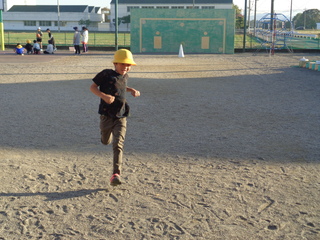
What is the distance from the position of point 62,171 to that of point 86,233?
5.88 feet

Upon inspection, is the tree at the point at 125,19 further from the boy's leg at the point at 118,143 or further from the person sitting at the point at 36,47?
the boy's leg at the point at 118,143

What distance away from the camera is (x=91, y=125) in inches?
317

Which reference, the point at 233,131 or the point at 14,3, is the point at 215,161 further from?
the point at 14,3

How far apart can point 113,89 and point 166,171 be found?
126 cm

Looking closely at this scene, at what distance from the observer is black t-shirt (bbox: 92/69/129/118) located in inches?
192

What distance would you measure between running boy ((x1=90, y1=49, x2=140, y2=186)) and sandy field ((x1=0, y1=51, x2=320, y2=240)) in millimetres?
402

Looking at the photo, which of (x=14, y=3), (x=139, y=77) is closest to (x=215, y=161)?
(x=139, y=77)

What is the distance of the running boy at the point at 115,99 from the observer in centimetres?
486

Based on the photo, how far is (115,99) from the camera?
4973mm

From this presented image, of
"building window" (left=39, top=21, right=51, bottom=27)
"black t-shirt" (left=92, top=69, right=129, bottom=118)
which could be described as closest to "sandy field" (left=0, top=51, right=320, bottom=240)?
"black t-shirt" (left=92, top=69, right=129, bottom=118)

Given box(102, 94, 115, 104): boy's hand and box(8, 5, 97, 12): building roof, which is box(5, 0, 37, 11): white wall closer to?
box(8, 5, 97, 12): building roof

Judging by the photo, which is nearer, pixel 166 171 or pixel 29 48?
pixel 166 171

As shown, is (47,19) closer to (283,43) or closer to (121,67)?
(283,43)

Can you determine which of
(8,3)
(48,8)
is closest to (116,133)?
(48,8)
